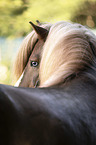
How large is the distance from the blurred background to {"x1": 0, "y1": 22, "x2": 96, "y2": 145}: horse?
34 cm

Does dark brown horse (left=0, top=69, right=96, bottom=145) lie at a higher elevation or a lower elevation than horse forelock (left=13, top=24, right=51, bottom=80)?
higher

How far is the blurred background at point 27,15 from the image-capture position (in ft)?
3.48

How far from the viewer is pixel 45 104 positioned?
0.35 m

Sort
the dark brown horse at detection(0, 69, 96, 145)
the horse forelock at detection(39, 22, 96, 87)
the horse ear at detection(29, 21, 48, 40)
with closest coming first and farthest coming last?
the dark brown horse at detection(0, 69, 96, 145) → the horse forelock at detection(39, 22, 96, 87) → the horse ear at detection(29, 21, 48, 40)

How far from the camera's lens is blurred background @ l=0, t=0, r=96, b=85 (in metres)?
1.06

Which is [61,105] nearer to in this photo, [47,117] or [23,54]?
[47,117]

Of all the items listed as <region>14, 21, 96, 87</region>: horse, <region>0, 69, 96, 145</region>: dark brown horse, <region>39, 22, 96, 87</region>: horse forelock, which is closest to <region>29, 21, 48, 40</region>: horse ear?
<region>14, 21, 96, 87</region>: horse

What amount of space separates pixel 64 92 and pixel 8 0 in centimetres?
101

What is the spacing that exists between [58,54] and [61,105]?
0.28 metres

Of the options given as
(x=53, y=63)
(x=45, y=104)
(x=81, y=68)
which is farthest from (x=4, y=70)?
(x=45, y=104)

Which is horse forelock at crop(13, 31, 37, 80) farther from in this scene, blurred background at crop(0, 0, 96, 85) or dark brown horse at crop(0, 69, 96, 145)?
dark brown horse at crop(0, 69, 96, 145)

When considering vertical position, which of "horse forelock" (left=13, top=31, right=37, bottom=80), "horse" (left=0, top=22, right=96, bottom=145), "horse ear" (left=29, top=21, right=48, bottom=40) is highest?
"horse" (left=0, top=22, right=96, bottom=145)

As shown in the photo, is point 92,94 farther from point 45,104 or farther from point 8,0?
point 8,0

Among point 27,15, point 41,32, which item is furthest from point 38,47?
point 27,15
